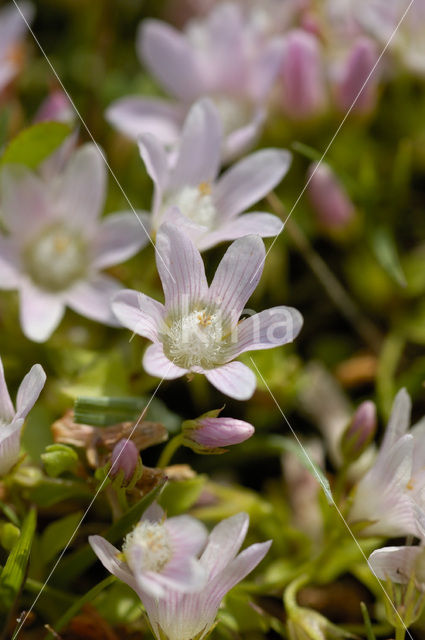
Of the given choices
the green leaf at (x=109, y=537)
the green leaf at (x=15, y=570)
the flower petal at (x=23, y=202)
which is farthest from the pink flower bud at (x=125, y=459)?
the flower petal at (x=23, y=202)

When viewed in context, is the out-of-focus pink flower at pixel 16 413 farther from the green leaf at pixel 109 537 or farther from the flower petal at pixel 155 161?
the flower petal at pixel 155 161

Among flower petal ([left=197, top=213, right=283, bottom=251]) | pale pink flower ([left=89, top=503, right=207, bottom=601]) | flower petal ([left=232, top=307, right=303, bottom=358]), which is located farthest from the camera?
flower petal ([left=197, top=213, right=283, bottom=251])

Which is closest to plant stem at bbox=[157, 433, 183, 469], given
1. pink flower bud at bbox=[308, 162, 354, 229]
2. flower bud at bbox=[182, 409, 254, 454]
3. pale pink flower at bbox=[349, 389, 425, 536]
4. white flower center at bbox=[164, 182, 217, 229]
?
flower bud at bbox=[182, 409, 254, 454]

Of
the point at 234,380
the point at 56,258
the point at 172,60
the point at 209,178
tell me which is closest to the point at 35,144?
the point at 56,258

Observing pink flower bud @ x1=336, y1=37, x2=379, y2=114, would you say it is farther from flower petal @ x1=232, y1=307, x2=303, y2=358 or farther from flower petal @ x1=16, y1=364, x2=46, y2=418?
flower petal @ x1=16, y1=364, x2=46, y2=418

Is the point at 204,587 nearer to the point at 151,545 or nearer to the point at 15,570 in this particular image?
the point at 151,545
